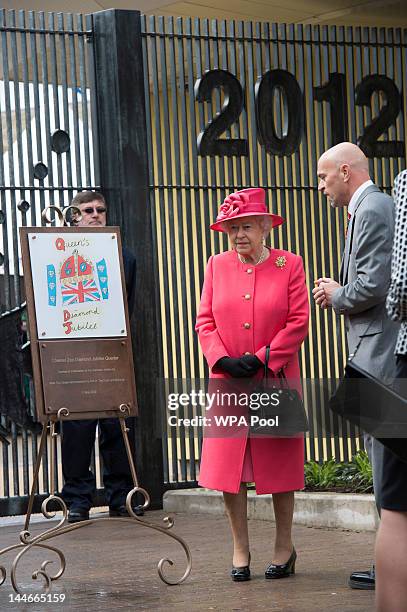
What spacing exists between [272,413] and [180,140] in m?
3.80

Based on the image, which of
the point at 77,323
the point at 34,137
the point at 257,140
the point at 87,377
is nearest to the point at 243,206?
the point at 77,323

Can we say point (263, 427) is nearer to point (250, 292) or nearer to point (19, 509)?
point (250, 292)

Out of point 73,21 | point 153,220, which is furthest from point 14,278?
point 73,21

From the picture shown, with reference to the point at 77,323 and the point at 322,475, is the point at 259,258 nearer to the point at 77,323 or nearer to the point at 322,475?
the point at 77,323

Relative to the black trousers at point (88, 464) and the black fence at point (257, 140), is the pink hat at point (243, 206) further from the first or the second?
the black fence at point (257, 140)

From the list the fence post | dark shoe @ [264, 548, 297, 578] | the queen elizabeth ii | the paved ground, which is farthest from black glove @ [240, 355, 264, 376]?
the fence post

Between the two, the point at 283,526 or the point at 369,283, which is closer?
the point at 369,283

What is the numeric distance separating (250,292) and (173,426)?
10.8 ft

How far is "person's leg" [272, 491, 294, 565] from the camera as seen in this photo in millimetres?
6531

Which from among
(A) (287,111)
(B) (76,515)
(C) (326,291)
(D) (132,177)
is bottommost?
(B) (76,515)

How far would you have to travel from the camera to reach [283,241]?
1009cm

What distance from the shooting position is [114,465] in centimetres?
918

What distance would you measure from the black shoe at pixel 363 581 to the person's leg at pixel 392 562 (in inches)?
88.0

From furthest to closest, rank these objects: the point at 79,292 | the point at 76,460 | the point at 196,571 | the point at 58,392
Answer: the point at 76,460, the point at 196,571, the point at 79,292, the point at 58,392
